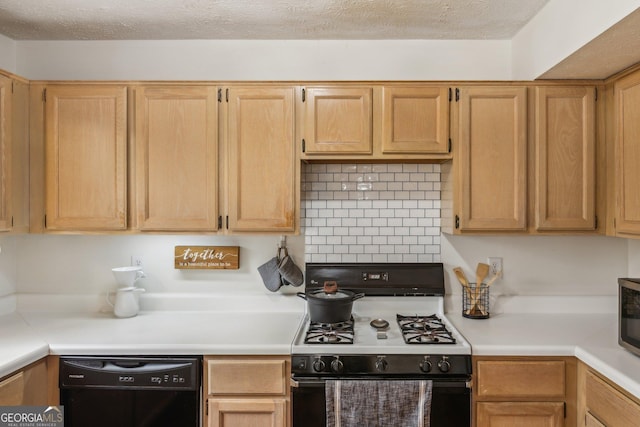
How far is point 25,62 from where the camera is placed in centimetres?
244

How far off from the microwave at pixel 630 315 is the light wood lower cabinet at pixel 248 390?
56.3 inches

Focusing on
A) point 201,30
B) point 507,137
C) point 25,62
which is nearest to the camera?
point 507,137

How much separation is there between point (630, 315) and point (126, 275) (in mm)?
2446

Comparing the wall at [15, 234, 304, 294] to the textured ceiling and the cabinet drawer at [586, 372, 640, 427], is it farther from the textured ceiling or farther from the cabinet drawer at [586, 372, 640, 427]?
the cabinet drawer at [586, 372, 640, 427]

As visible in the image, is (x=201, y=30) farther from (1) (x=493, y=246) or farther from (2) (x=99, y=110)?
→ (1) (x=493, y=246)

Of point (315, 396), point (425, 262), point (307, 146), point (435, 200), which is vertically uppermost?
point (307, 146)

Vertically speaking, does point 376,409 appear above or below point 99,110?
below

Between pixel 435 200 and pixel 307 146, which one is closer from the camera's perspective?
pixel 307 146

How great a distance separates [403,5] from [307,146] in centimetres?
82

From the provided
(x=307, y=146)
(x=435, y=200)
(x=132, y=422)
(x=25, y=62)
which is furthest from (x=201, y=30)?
(x=132, y=422)

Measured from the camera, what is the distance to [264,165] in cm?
215

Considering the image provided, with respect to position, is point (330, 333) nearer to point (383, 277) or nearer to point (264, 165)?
point (383, 277)

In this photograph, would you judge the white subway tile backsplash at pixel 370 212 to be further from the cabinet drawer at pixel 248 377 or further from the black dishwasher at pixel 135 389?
the black dishwasher at pixel 135 389

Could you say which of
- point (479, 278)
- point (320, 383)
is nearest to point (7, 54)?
point (320, 383)
